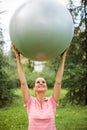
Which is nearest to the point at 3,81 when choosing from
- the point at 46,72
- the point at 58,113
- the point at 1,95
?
the point at 1,95

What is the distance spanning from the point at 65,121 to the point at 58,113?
6.50 ft

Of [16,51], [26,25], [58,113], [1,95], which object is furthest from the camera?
[1,95]

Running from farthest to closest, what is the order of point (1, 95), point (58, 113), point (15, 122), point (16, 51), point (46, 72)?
point (46, 72) → point (1, 95) → point (58, 113) → point (15, 122) → point (16, 51)

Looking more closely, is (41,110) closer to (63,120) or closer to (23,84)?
(23,84)

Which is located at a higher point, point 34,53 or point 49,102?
point 34,53

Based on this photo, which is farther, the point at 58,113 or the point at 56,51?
the point at 58,113

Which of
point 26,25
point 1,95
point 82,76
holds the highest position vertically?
point 26,25

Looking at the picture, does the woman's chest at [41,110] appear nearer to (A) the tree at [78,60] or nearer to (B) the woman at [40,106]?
(B) the woman at [40,106]

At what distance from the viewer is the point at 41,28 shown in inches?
168

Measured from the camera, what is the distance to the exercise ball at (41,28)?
4270 mm

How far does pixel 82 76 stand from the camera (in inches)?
542

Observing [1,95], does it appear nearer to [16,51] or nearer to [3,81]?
[3,81]

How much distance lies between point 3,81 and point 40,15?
37.5ft

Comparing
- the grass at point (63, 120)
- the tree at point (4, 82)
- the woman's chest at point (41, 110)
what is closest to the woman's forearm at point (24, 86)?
the woman's chest at point (41, 110)
